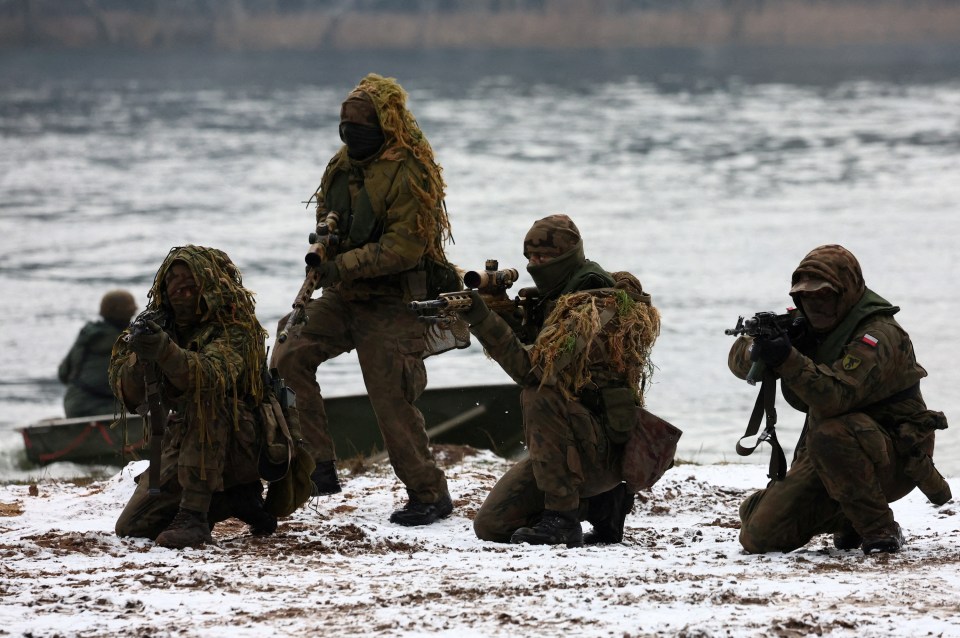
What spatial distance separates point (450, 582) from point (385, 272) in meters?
2.14

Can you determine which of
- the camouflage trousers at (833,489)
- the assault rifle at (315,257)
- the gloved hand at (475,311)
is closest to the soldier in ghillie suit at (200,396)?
the assault rifle at (315,257)

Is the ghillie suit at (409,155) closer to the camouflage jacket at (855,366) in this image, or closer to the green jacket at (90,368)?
the camouflage jacket at (855,366)

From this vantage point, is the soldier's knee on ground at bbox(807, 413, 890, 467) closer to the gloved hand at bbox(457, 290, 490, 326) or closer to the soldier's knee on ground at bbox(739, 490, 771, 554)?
the soldier's knee on ground at bbox(739, 490, 771, 554)

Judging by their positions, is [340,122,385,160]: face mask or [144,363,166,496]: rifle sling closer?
[144,363,166,496]: rifle sling

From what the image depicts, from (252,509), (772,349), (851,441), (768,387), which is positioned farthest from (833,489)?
(252,509)

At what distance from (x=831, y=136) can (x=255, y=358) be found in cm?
3748

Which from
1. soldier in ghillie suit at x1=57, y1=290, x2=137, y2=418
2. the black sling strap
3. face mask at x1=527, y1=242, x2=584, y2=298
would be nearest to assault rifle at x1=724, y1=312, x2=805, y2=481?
the black sling strap

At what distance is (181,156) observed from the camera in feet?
133

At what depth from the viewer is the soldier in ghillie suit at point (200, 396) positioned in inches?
280

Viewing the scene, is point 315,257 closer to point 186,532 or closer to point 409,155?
point 409,155

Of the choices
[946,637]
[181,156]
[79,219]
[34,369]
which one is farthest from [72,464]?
[181,156]

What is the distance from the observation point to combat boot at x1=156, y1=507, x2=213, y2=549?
7.04 m

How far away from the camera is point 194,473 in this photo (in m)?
7.14

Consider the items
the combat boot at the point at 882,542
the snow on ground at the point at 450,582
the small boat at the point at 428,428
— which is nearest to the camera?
the snow on ground at the point at 450,582
